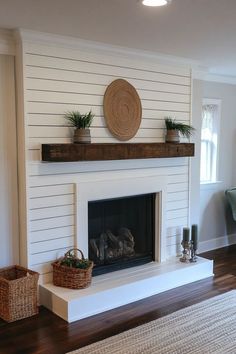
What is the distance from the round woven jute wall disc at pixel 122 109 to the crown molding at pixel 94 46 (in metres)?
0.28

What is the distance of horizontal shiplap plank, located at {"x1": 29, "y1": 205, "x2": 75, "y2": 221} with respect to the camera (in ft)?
11.2

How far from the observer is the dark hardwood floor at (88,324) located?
2896 millimetres

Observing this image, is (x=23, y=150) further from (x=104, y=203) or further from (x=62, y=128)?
(x=104, y=203)

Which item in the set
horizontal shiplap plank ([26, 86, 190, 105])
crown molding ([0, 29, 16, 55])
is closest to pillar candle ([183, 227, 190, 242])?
horizontal shiplap plank ([26, 86, 190, 105])

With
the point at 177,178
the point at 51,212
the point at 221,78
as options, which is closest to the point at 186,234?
the point at 177,178

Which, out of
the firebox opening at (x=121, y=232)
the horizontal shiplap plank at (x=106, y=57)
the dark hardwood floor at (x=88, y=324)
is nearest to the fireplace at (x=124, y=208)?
the firebox opening at (x=121, y=232)

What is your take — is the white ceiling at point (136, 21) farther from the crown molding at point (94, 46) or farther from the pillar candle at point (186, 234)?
the pillar candle at point (186, 234)

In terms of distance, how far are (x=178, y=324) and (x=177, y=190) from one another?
1.60 metres

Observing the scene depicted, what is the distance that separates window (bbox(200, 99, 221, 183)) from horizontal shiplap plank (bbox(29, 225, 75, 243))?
228 cm

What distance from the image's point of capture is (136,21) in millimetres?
2881

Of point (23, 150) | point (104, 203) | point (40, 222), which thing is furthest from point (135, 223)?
point (23, 150)

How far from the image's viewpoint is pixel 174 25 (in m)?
2.97

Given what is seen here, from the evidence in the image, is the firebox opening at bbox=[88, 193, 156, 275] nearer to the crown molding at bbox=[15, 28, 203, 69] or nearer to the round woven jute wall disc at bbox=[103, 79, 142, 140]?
the round woven jute wall disc at bbox=[103, 79, 142, 140]

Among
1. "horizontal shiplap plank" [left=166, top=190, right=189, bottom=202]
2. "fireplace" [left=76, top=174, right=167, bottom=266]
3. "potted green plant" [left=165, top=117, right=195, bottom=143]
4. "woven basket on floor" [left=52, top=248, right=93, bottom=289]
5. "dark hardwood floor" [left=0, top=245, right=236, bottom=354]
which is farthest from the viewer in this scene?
"horizontal shiplap plank" [left=166, top=190, right=189, bottom=202]
